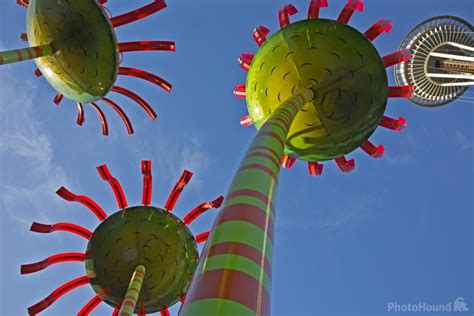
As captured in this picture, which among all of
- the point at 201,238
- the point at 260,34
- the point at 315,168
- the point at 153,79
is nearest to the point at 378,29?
the point at 260,34

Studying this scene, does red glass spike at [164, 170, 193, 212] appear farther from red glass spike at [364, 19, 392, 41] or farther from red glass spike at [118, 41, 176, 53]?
red glass spike at [364, 19, 392, 41]

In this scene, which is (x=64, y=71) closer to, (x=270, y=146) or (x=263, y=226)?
(x=270, y=146)

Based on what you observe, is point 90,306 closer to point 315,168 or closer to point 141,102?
point 141,102

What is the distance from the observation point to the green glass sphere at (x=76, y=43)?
754 centimetres

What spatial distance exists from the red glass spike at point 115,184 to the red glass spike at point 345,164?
345 cm

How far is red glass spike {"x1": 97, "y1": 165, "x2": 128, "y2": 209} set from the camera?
8.16 metres

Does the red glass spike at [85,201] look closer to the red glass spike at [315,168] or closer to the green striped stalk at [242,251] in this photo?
the red glass spike at [315,168]

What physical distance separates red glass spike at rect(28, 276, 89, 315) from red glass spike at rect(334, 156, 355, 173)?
420 cm

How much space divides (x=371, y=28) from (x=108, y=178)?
Answer: 15.2ft

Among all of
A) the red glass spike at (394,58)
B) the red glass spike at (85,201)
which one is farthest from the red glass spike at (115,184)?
the red glass spike at (394,58)

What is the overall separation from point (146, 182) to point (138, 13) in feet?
8.98

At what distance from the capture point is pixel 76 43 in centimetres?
764

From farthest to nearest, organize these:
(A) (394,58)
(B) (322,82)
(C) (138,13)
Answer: (C) (138,13) → (A) (394,58) → (B) (322,82)

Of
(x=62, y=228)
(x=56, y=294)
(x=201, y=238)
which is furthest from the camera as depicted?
(x=201, y=238)
